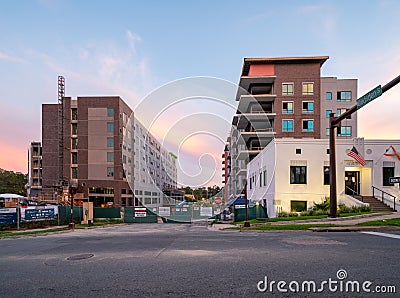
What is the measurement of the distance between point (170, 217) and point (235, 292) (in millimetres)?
34740

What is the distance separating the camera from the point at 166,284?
19.8ft

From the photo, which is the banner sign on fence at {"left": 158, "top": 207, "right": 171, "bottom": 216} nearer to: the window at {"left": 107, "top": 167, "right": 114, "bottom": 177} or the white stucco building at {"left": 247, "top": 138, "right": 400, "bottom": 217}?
the white stucco building at {"left": 247, "top": 138, "right": 400, "bottom": 217}

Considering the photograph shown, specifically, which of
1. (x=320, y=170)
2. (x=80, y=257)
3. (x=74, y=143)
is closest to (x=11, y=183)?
(x=74, y=143)

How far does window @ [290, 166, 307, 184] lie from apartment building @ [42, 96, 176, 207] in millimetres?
49758

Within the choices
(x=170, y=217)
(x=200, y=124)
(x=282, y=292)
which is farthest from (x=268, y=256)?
(x=170, y=217)

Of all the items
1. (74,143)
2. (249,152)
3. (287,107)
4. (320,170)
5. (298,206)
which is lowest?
(298,206)

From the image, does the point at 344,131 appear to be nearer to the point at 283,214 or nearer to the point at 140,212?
the point at 283,214

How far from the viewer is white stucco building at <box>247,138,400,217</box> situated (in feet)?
93.4

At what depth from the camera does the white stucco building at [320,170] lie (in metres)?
28.5

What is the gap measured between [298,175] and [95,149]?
5514cm

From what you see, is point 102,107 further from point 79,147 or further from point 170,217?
point 170,217

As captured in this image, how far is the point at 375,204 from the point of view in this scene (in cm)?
2666

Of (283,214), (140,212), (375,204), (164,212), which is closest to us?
(375,204)

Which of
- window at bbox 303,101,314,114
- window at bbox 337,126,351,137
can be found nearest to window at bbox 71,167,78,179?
window at bbox 303,101,314,114
